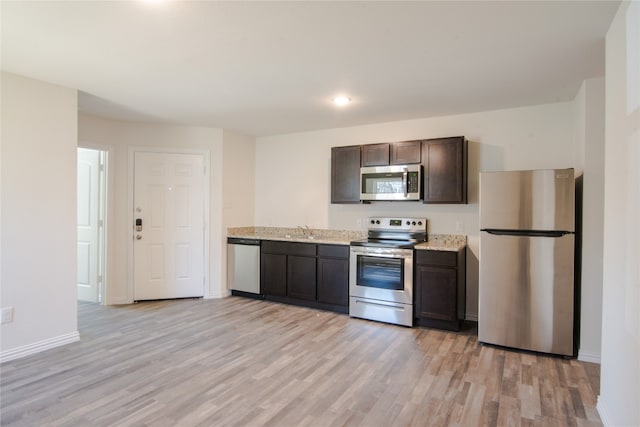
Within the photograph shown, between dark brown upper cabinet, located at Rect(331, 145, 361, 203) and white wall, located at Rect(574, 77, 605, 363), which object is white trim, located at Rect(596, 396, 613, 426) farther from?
dark brown upper cabinet, located at Rect(331, 145, 361, 203)

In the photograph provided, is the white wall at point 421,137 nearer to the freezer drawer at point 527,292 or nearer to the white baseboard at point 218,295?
the freezer drawer at point 527,292

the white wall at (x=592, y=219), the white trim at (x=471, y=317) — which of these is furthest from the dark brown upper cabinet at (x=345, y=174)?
the white wall at (x=592, y=219)

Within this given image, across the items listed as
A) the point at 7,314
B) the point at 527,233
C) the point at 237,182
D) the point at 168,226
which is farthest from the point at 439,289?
the point at 7,314

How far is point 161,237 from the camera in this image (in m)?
4.85

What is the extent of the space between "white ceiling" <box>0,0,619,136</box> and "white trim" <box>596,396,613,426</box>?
2.31 metres

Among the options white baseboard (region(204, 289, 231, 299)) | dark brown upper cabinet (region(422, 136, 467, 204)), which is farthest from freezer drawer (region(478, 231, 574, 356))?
white baseboard (region(204, 289, 231, 299))

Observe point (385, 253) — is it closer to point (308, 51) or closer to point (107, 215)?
point (308, 51)

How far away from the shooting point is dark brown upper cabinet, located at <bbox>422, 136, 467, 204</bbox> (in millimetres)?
3941

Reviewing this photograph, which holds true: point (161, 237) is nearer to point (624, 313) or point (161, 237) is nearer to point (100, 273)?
point (100, 273)

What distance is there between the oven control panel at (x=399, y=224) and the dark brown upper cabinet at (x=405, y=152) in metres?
0.72

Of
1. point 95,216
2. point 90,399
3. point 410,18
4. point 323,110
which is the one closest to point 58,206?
point 95,216

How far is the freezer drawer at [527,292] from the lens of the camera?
10.0 feet

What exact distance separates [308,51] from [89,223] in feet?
12.7

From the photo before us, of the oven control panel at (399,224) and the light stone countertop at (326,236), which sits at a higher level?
the oven control panel at (399,224)
